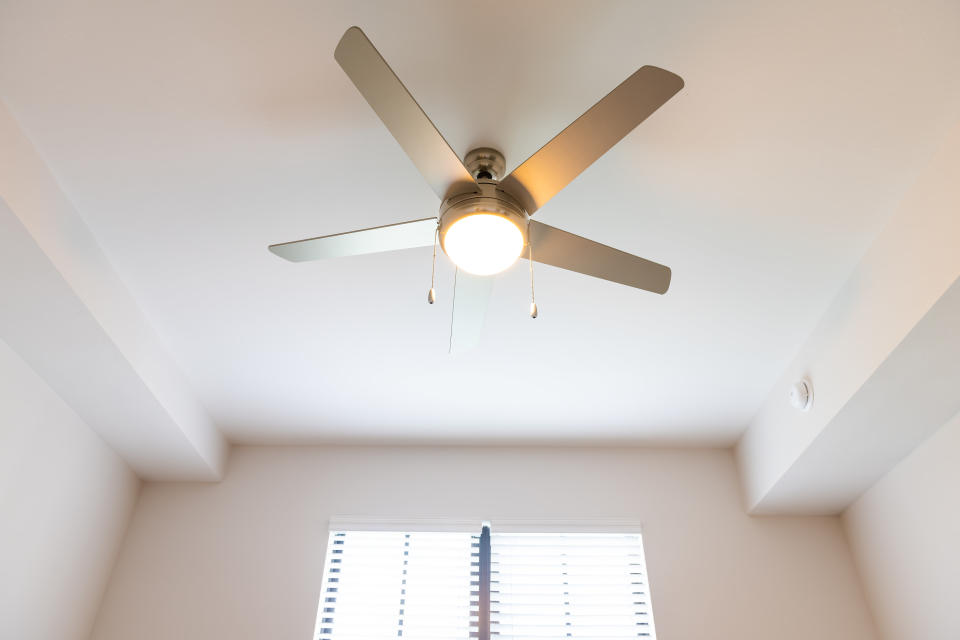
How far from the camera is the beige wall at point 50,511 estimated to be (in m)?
2.47

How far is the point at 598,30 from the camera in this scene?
1.60m

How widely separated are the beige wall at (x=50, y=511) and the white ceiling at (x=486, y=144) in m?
0.50

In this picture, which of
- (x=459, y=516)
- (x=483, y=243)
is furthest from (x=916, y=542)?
(x=483, y=243)

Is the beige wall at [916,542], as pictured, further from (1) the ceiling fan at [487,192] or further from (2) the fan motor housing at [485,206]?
(2) the fan motor housing at [485,206]

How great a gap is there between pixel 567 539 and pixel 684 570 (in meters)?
0.51

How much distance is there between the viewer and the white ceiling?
1604mm

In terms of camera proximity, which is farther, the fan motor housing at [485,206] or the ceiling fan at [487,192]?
the fan motor housing at [485,206]

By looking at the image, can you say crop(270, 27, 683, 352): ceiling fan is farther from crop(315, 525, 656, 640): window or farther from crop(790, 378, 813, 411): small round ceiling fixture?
crop(315, 525, 656, 640): window

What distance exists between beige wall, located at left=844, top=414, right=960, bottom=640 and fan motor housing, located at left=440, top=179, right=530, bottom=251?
70.0 inches

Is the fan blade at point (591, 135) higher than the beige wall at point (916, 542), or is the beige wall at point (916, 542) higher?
the fan blade at point (591, 135)

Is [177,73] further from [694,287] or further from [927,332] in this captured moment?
[927,332]

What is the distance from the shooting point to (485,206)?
1.58 m

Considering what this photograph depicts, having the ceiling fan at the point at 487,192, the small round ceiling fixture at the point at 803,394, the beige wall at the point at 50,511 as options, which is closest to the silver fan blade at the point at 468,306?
the ceiling fan at the point at 487,192

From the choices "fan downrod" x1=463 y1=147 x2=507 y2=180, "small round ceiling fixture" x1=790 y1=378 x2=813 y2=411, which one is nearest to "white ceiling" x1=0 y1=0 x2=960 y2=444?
"fan downrod" x1=463 y1=147 x2=507 y2=180
